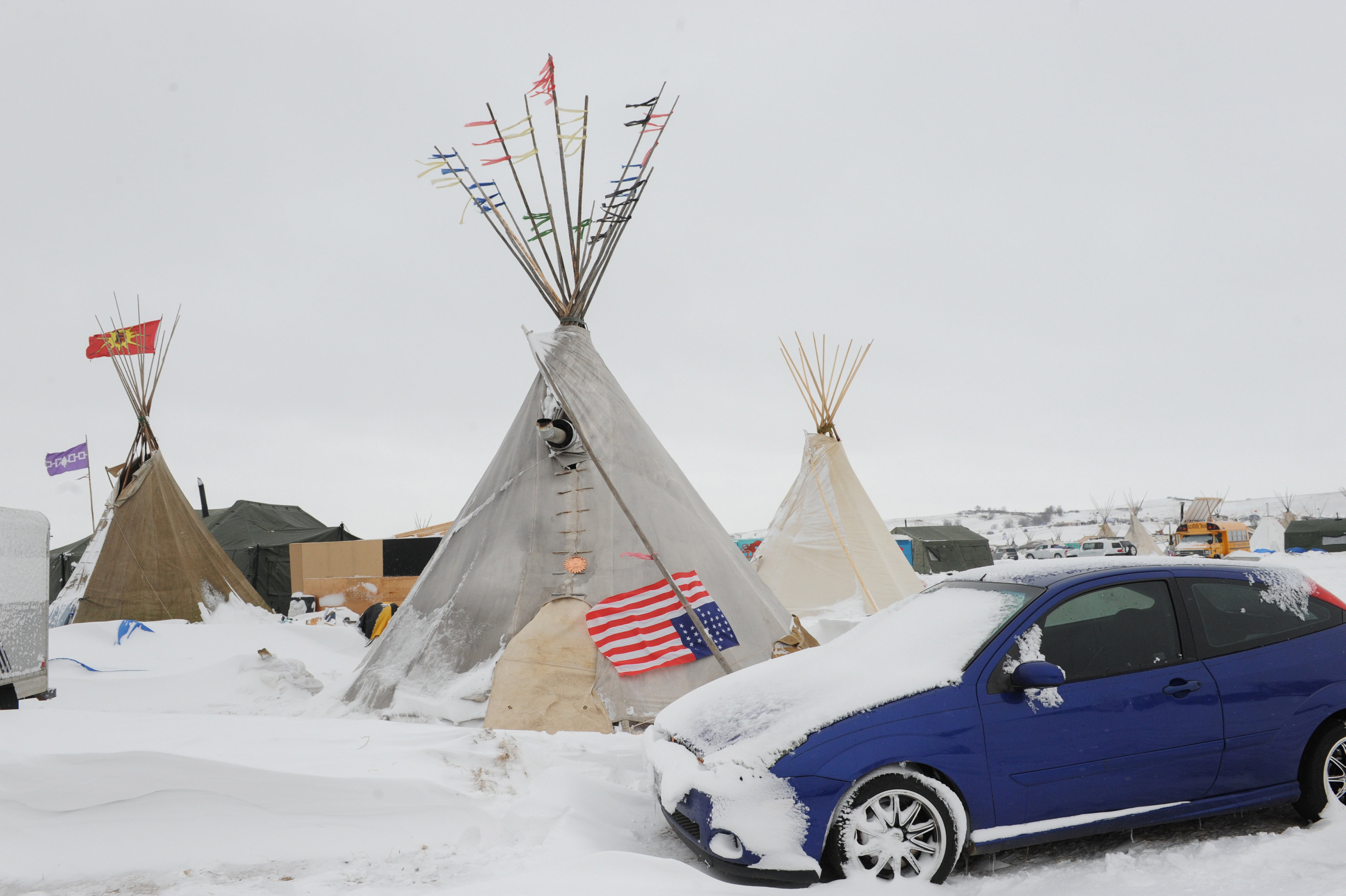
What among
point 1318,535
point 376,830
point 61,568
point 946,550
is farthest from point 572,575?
point 1318,535

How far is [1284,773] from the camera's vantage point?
3.38 metres

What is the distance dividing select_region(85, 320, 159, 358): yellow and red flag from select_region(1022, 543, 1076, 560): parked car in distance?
100 feet

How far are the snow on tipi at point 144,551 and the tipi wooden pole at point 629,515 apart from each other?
10.6 metres

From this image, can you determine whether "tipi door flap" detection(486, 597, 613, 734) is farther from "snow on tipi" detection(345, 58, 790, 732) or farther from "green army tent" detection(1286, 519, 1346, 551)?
"green army tent" detection(1286, 519, 1346, 551)

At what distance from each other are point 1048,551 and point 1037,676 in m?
35.7

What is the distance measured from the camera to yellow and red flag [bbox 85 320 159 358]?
48.3 feet

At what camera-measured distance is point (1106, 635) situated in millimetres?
3438

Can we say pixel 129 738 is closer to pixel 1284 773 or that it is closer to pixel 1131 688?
pixel 1131 688

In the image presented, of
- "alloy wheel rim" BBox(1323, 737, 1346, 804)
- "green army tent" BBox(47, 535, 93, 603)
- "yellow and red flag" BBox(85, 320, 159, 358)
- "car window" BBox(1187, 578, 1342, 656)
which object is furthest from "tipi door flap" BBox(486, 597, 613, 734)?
"green army tent" BBox(47, 535, 93, 603)

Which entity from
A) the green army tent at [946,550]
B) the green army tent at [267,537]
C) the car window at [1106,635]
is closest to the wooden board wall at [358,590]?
the green army tent at [267,537]

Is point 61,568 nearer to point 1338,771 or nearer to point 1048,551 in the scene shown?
point 1338,771

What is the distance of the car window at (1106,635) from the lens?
10.8 feet

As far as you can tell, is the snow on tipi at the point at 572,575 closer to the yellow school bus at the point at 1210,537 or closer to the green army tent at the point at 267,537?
the green army tent at the point at 267,537

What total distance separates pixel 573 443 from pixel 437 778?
389 centimetres
